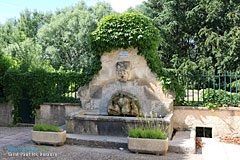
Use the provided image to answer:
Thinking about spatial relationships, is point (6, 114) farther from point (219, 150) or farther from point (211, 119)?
point (219, 150)

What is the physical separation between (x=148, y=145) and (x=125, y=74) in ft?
9.78

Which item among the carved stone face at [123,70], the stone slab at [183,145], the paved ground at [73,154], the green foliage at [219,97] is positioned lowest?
the paved ground at [73,154]

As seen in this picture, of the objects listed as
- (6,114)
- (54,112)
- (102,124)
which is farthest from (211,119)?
(6,114)

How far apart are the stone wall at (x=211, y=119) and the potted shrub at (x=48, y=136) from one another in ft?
12.7

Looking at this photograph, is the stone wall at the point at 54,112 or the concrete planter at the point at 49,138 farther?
the stone wall at the point at 54,112

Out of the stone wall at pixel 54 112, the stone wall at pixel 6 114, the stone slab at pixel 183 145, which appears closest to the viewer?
the stone slab at pixel 183 145

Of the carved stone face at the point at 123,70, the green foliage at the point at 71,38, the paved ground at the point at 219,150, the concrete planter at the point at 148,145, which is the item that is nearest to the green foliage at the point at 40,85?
the carved stone face at the point at 123,70

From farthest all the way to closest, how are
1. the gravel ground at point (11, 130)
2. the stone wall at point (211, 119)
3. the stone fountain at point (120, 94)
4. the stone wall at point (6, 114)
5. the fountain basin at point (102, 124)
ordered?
the stone wall at point (6, 114), the gravel ground at point (11, 130), the stone wall at point (211, 119), the stone fountain at point (120, 94), the fountain basin at point (102, 124)

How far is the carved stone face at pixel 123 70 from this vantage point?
7969mm

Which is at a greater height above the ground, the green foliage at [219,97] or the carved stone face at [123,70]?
the carved stone face at [123,70]

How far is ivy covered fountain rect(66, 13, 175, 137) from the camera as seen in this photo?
7.76 m

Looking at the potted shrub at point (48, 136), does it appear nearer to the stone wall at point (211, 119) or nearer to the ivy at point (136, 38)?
the ivy at point (136, 38)

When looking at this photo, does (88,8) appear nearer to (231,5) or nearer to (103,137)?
(231,5)

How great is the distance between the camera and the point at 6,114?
1003 centimetres
